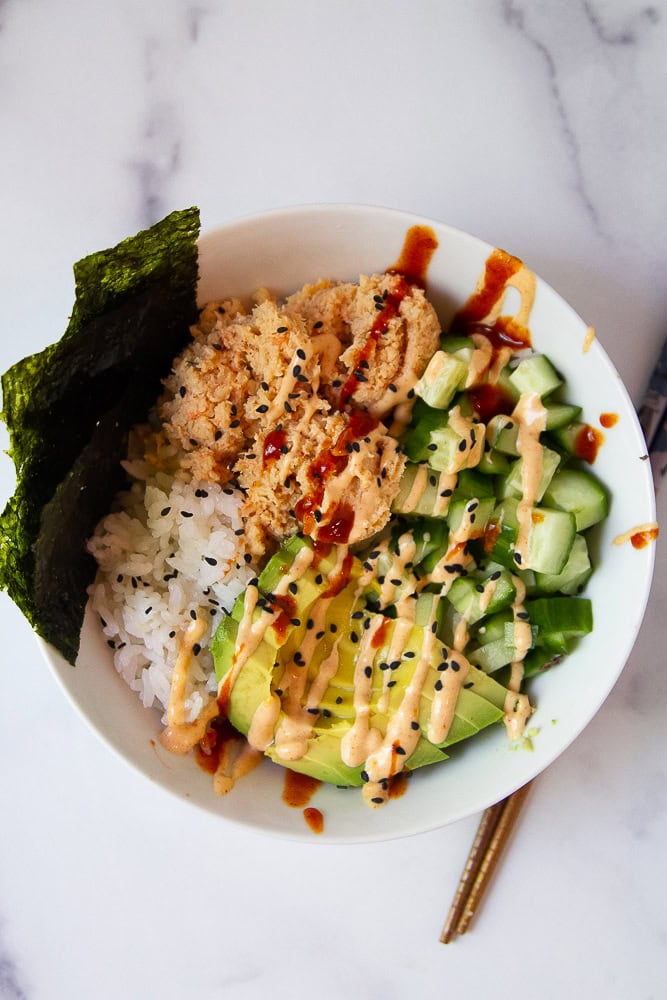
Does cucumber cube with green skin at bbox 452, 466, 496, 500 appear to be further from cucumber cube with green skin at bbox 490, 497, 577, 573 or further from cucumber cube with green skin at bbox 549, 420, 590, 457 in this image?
cucumber cube with green skin at bbox 549, 420, 590, 457

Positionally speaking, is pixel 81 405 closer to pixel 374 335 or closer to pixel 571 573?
pixel 374 335

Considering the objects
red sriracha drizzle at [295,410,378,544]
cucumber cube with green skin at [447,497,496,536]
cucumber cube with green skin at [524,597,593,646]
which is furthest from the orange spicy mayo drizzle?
red sriracha drizzle at [295,410,378,544]

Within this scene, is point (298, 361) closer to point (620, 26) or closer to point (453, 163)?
point (453, 163)

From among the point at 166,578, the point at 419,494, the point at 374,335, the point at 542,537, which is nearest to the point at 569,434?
the point at 542,537

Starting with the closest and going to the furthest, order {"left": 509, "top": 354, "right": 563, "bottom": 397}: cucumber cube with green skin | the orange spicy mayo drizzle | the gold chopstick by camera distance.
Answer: the orange spicy mayo drizzle
{"left": 509, "top": 354, "right": 563, "bottom": 397}: cucumber cube with green skin
the gold chopstick

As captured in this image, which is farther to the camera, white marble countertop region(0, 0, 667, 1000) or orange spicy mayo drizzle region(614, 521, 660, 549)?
white marble countertop region(0, 0, 667, 1000)

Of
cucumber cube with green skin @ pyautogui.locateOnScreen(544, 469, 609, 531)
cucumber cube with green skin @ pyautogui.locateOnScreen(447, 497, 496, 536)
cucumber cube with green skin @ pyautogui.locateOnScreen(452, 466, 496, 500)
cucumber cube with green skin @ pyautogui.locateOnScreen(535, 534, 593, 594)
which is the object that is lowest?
cucumber cube with green skin @ pyautogui.locateOnScreen(535, 534, 593, 594)

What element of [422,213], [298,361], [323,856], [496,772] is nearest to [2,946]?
[323,856]
